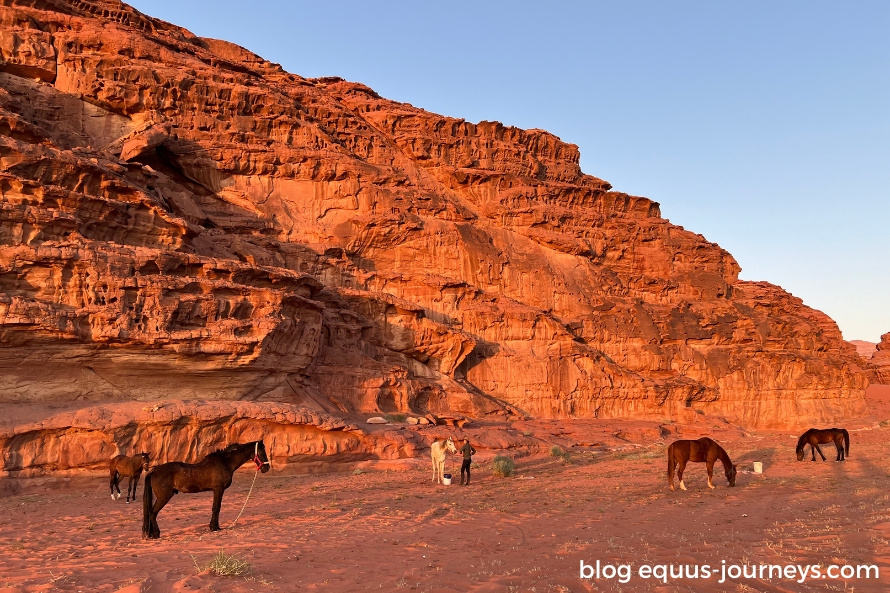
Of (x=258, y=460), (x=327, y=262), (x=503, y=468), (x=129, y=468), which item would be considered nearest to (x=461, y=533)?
(x=258, y=460)

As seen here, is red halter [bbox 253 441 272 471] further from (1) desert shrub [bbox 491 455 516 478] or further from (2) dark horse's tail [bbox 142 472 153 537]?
(1) desert shrub [bbox 491 455 516 478]

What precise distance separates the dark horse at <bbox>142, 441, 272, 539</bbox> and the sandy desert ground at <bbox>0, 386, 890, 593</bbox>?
422mm

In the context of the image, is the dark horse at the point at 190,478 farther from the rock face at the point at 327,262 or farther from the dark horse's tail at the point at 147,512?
the rock face at the point at 327,262

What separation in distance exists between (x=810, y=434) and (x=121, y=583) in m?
21.6

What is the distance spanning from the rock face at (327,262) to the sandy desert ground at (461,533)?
5.88 metres

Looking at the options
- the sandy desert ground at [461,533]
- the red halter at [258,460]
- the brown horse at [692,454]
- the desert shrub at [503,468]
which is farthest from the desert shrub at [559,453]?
the red halter at [258,460]

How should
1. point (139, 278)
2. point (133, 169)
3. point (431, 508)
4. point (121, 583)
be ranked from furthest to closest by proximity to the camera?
point (133, 169), point (139, 278), point (431, 508), point (121, 583)

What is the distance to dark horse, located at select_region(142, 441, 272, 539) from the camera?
10594 millimetres

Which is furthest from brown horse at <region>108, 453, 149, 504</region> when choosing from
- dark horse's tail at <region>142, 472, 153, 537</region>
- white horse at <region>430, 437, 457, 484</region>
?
white horse at <region>430, 437, 457, 484</region>

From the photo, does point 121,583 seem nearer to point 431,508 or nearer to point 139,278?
point 431,508

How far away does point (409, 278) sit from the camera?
4272 cm

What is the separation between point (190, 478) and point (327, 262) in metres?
31.3

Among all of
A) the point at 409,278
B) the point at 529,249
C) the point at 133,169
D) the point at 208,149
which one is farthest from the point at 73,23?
the point at 529,249

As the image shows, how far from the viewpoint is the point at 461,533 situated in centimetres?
1082
